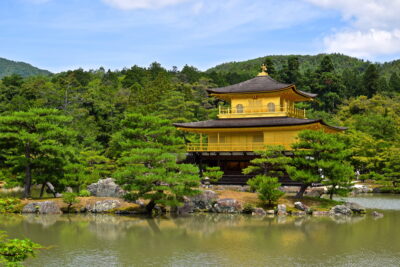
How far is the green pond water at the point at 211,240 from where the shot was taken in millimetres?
13784

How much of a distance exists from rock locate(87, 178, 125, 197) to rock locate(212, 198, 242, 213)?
5306mm

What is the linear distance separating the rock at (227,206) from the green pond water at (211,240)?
0.92 metres

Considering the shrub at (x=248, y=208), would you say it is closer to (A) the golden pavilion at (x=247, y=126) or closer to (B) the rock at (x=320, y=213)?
(B) the rock at (x=320, y=213)

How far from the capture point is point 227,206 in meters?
24.0

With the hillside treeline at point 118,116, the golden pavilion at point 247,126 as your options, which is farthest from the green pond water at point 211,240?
the golden pavilion at point 247,126

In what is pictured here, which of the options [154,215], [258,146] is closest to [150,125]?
[154,215]

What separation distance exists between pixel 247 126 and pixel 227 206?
831 cm

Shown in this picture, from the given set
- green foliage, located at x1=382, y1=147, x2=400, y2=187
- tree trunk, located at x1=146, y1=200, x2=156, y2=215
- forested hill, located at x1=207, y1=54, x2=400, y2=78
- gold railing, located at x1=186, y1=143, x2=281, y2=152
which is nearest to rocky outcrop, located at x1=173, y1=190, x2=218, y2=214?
tree trunk, located at x1=146, y1=200, x2=156, y2=215

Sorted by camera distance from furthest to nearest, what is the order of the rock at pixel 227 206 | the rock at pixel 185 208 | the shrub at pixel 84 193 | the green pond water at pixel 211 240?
the shrub at pixel 84 193, the rock at pixel 227 206, the rock at pixel 185 208, the green pond water at pixel 211 240

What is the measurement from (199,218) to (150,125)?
6443mm

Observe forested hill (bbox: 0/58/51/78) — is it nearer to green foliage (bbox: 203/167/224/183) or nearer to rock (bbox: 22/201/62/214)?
green foliage (bbox: 203/167/224/183)

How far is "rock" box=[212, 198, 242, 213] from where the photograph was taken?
943 inches

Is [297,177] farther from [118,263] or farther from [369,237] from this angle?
[118,263]

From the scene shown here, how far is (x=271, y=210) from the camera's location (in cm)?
2352
